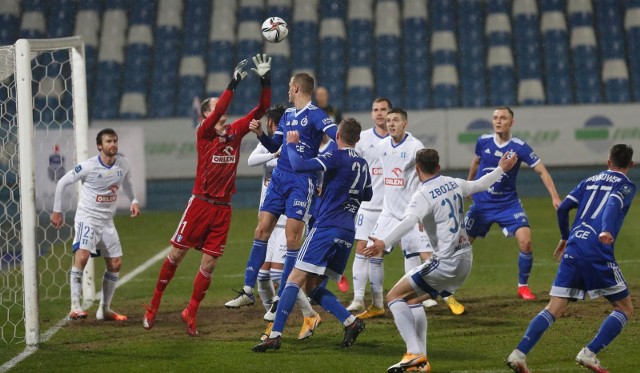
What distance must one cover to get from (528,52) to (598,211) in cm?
2188

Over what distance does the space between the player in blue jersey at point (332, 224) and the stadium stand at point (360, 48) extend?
726 inches

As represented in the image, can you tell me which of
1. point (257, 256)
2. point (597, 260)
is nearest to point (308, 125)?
point (257, 256)

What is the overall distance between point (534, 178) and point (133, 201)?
17036mm

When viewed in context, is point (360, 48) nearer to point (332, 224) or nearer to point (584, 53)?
point (584, 53)

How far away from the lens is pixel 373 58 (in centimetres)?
2883

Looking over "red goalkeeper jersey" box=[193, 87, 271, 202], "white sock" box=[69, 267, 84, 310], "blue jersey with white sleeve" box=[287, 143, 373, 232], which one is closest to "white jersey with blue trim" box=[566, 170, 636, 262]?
"blue jersey with white sleeve" box=[287, 143, 373, 232]

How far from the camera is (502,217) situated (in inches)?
440

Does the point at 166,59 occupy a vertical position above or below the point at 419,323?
above

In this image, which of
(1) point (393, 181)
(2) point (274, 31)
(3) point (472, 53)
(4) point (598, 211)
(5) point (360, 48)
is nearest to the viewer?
(4) point (598, 211)

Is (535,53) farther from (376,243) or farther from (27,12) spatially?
(376,243)

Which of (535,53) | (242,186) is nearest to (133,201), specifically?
(242,186)

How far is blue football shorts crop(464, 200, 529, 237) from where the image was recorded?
1117 cm

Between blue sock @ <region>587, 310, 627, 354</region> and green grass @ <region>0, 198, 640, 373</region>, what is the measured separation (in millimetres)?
272

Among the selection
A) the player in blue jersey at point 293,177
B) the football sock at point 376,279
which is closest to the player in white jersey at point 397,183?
the football sock at point 376,279
